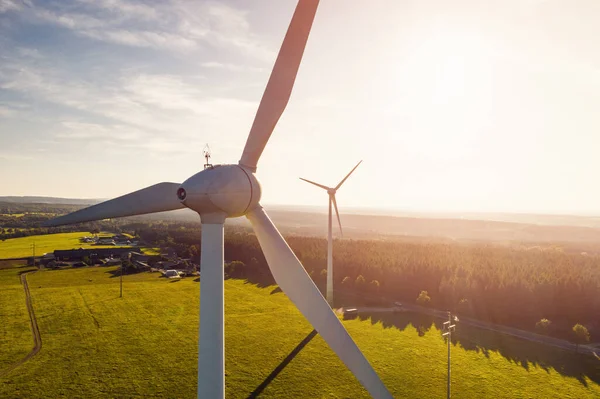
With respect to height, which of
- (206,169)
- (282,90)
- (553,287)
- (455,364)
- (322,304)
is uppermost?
(282,90)

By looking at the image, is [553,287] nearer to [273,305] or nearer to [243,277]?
[273,305]

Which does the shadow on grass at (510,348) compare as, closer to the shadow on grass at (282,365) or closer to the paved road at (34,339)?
the shadow on grass at (282,365)

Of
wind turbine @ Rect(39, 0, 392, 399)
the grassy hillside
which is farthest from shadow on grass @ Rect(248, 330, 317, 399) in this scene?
the grassy hillside

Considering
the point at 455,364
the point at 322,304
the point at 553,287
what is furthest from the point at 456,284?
the point at 322,304

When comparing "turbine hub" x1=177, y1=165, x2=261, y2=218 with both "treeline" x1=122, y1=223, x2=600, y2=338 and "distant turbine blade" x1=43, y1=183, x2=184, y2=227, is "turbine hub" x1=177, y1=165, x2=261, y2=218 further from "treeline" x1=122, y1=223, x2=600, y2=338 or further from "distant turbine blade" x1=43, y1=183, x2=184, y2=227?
"treeline" x1=122, y1=223, x2=600, y2=338

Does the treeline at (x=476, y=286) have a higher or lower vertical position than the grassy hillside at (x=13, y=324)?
higher

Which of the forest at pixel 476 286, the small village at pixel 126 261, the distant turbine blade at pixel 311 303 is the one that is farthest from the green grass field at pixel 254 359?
the small village at pixel 126 261
